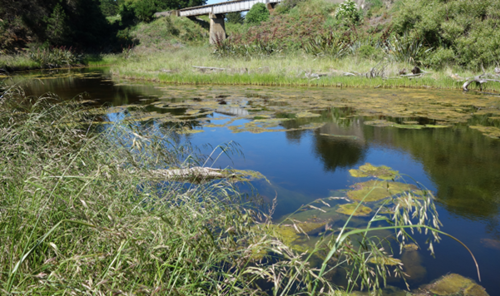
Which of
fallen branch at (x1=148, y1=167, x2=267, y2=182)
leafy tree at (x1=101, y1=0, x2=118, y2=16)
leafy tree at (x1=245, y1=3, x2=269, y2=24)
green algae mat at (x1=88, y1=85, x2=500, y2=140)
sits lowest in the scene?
fallen branch at (x1=148, y1=167, x2=267, y2=182)

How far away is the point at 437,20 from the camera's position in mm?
10867

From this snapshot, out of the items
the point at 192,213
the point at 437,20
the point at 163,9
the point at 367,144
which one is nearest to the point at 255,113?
the point at 367,144

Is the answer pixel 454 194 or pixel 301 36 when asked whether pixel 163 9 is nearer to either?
pixel 301 36

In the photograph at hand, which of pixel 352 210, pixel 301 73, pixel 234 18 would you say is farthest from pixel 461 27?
pixel 234 18

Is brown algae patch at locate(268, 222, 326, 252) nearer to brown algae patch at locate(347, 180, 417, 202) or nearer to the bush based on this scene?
brown algae patch at locate(347, 180, 417, 202)

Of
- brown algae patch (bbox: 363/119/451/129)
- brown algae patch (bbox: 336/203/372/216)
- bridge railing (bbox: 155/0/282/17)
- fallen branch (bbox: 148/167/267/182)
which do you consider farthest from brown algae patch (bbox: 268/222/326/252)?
bridge railing (bbox: 155/0/282/17)

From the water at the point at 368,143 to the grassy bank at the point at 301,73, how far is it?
91 cm

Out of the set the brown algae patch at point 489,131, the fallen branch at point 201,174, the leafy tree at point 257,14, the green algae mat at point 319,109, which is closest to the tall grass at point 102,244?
the fallen branch at point 201,174

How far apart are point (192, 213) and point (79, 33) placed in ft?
100

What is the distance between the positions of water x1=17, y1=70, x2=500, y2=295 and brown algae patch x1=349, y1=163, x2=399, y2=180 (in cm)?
11

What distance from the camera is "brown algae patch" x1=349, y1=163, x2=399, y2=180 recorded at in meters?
3.57

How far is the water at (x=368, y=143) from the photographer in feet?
8.55

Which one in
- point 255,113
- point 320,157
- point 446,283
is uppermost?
point 255,113

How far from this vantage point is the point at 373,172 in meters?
3.70
